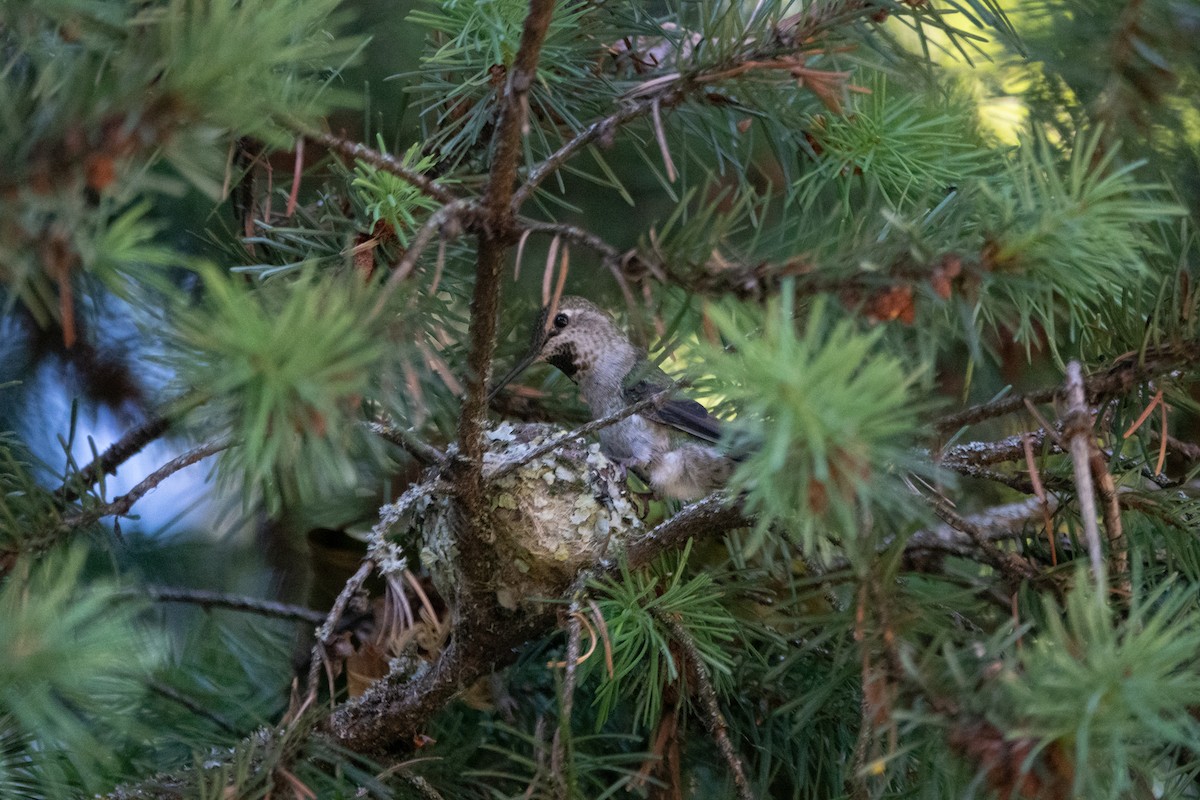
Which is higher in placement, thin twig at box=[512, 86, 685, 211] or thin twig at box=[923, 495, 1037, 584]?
thin twig at box=[512, 86, 685, 211]

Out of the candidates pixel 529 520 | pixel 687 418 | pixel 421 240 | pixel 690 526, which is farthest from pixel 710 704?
pixel 687 418

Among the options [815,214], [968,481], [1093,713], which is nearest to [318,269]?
[815,214]

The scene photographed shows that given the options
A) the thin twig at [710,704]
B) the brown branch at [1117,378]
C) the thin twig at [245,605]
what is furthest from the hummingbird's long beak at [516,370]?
Result: the brown branch at [1117,378]

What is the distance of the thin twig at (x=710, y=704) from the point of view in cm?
116

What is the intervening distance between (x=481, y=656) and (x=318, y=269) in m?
0.58

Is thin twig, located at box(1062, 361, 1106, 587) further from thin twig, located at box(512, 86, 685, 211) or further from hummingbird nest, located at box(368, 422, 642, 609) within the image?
hummingbird nest, located at box(368, 422, 642, 609)

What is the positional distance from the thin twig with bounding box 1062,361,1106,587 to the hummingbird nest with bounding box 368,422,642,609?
2.15 ft

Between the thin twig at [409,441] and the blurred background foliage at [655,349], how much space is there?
44 millimetres

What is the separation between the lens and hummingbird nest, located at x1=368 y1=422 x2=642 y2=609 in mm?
1481

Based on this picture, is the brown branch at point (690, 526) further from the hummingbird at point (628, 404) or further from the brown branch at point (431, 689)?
the hummingbird at point (628, 404)

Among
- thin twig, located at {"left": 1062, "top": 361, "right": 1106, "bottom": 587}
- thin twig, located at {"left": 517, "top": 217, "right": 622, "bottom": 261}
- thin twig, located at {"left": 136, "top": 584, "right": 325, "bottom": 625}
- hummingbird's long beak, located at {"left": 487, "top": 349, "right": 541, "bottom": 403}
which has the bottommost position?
thin twig, located at {"left": 136, "top": 584, "right": 325, "bottom": 625}

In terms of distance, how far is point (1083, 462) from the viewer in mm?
888

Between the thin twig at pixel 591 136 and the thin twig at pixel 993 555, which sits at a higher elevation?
the thin twig at pixel 591 136

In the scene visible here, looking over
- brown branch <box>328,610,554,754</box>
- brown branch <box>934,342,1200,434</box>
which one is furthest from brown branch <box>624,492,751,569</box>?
brown branch <box>934,342,1200,434</box>
